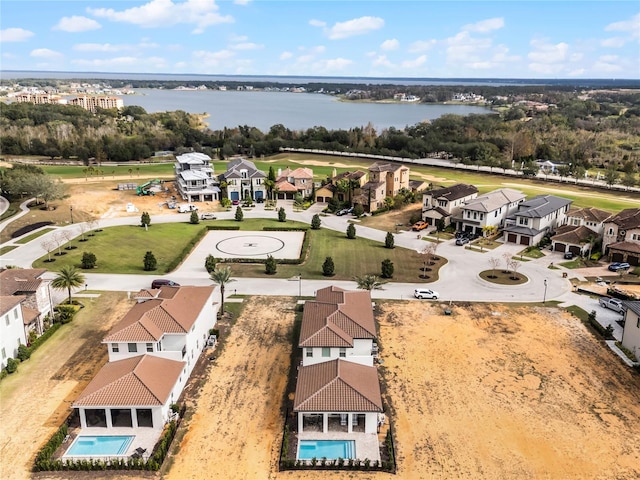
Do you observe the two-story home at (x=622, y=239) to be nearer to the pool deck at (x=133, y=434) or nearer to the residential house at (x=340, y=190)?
the residential house at (x=340, y=190)

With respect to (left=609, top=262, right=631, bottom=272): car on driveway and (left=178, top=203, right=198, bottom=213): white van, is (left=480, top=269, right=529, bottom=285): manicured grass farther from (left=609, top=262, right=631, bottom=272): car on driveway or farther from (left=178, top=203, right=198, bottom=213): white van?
(left=178, top=203, right=198, bottom=213): white van

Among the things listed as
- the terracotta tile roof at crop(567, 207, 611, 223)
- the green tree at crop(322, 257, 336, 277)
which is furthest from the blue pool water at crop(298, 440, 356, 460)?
the terracotta tile roof at crop(567, 207, 611, 223)

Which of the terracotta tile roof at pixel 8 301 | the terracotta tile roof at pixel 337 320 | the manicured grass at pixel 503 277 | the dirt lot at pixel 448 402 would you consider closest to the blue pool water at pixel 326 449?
the dirt lot at pixel 448 402

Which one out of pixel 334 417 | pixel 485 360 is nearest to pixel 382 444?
pixel 334 417

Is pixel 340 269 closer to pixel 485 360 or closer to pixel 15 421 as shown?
pixel 485 360

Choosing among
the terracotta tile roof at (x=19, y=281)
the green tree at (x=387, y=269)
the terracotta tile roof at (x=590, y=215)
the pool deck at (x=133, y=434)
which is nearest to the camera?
the pool deck at (x=133, y=434)
